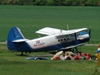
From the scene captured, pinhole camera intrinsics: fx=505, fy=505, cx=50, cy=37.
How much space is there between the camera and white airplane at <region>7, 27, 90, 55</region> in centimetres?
2461

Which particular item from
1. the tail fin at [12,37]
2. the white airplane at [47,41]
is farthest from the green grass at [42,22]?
the tail fin at [12,37]

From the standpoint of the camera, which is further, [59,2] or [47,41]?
[59,2]

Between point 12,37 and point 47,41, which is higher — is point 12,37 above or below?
above

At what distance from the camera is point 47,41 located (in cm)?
2527

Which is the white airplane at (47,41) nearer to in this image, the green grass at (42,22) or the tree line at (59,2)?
the green grass at (42,22)

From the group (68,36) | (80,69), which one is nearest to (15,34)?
(68,36)

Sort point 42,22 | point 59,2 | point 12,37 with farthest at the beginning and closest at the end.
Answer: point 59,2 < point 42,22 < point 12,37

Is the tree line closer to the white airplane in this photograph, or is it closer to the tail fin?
the white airplane

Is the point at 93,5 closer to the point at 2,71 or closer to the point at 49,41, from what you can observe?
the point at 49,41

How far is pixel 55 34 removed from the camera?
86.1 ft

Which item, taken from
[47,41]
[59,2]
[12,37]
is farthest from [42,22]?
[59,2]

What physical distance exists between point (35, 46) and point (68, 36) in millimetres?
1982

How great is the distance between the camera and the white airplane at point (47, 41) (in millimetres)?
24609

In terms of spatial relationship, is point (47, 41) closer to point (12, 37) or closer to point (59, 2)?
point (12, 37)
